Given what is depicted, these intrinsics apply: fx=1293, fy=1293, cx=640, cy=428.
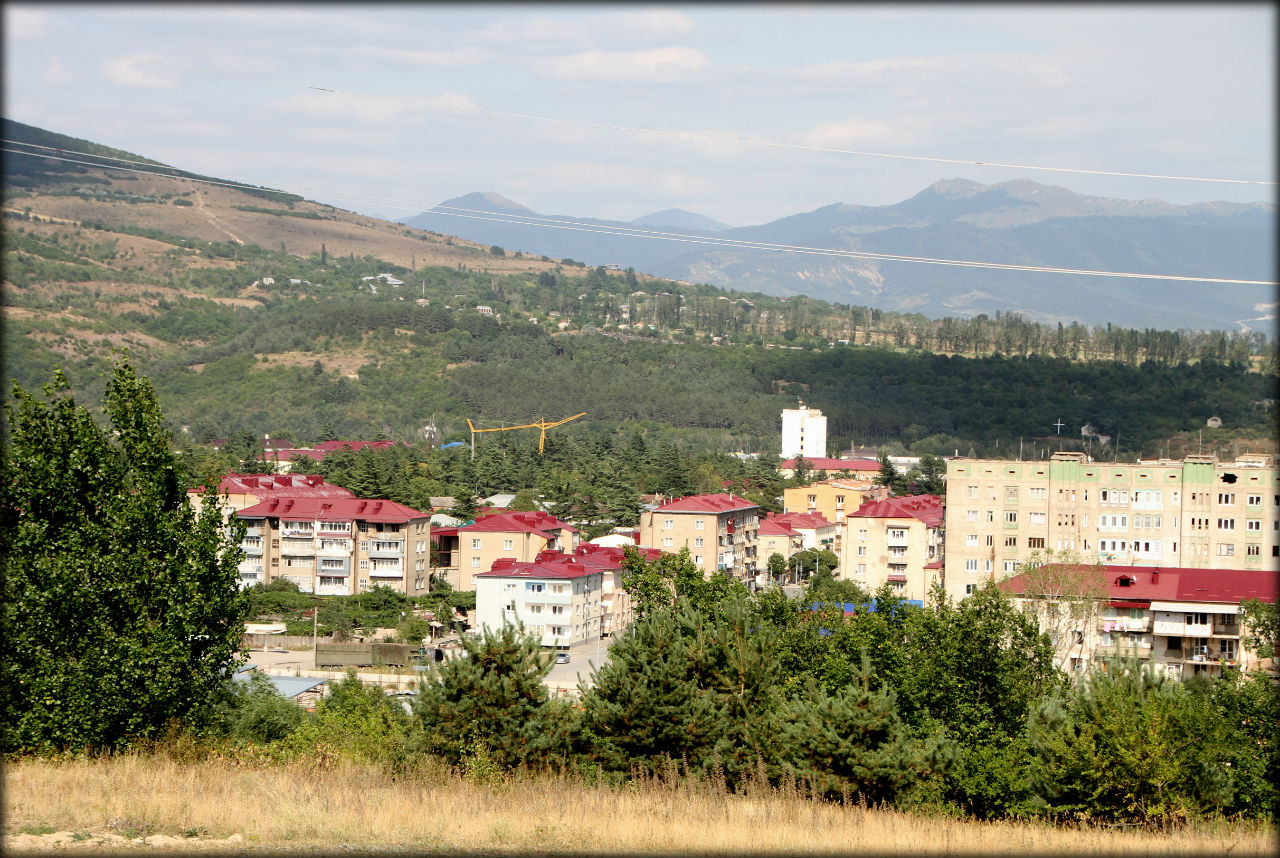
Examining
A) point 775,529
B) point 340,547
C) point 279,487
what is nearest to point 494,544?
point 340,547

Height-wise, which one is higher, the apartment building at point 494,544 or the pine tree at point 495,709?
the pine tree at point 495,709

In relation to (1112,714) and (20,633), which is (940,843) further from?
(20,633)

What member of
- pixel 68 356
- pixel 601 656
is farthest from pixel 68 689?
pixel 68 356

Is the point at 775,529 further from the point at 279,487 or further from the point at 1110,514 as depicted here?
the point at 279,487

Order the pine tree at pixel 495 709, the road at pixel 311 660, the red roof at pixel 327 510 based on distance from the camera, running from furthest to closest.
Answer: the red roof at pixel 327 510, the road at pixel 311 660, the pine tree at pixel 495 709

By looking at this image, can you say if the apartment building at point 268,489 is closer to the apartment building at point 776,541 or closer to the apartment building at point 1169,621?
the apartment building at point 776,541

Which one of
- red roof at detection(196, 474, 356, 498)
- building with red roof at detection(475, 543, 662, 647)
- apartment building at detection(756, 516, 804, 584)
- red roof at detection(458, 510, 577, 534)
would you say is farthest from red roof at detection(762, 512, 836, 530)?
red roof at detection(196, 474, 356, 498)

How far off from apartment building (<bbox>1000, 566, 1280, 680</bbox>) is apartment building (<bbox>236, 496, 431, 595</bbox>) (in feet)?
49.8

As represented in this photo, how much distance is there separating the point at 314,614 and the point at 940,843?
23.8 metres

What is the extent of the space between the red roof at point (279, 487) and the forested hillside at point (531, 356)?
21.5 metres

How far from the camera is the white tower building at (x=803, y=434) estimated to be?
7519cm

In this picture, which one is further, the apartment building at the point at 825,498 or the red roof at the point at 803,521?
the apartment building at the point at 825,498

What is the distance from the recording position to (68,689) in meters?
7.89

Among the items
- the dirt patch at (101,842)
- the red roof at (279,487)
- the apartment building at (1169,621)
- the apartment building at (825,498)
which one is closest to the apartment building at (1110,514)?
the apartment building at (1169,621)
